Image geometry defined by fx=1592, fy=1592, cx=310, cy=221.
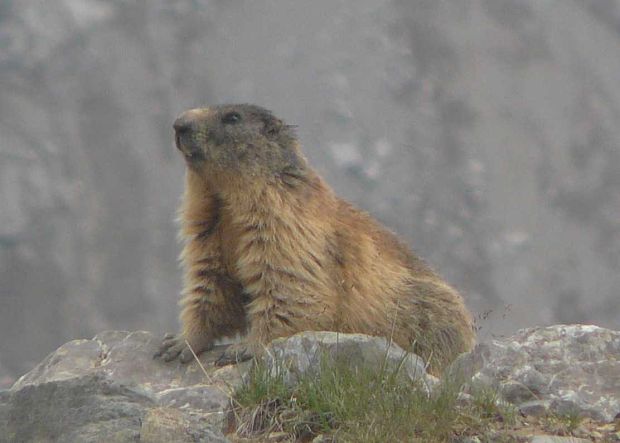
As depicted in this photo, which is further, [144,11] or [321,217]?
[144,11]

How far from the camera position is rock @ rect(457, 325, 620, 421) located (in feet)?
24.1

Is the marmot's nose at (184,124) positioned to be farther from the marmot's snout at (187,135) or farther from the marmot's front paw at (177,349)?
the marmot's front paw at (177,349)

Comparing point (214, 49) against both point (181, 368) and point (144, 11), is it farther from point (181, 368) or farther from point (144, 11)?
point (181, 368)

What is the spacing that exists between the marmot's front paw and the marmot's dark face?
108 cm

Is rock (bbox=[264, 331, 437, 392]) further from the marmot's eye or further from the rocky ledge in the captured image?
the marmot's eye

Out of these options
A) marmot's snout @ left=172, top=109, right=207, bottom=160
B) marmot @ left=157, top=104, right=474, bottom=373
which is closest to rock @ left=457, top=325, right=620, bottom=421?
marmot @ left=157, top=104, right=474, bottom=373

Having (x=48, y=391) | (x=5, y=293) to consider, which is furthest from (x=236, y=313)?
(x=5, y=293)

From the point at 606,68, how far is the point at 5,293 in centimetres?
3958

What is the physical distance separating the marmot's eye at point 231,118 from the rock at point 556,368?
2563 millimetres

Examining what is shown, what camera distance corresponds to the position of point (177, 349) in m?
9.16

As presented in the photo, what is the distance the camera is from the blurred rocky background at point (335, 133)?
85125 millimetres

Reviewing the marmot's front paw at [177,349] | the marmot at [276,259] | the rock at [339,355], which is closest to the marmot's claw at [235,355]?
the marmot at [276,259]

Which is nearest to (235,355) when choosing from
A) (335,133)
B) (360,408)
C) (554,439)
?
(360,408)

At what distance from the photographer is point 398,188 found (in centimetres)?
8919
